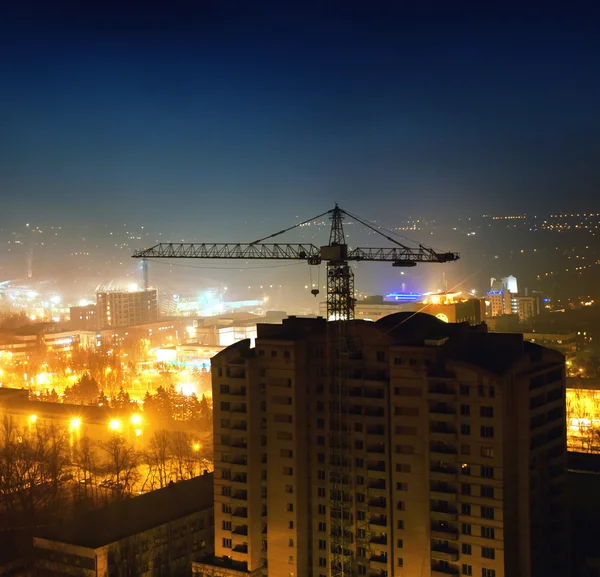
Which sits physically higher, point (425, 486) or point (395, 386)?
point (395, 386)

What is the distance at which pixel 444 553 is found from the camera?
20.6ft

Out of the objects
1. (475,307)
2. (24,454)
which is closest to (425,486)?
(24,454)

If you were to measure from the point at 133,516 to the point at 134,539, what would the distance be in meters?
0.55

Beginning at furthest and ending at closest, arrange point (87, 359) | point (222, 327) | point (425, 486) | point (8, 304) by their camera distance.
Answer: point (8, 304) → point (222, 327) → point (87, 359) → point (425, 486)

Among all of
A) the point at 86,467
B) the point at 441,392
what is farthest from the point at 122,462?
the point at 441,392

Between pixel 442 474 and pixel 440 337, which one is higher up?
pixel 440 337

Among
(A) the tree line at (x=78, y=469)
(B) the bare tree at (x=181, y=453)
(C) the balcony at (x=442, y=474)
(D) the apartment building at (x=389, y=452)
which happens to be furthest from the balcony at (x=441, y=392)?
(B) the bare tree at (x=181, y=453)

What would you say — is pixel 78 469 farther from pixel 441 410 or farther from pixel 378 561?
pixel 441 410

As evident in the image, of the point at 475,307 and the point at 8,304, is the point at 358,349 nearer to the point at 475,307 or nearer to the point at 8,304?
the point at 475,307

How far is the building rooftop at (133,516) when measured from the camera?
740 centimetres

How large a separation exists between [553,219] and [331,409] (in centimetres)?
3451

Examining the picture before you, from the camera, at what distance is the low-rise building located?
285 inches

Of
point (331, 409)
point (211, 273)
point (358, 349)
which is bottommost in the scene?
point (331, 409)

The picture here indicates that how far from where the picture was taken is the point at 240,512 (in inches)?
286
